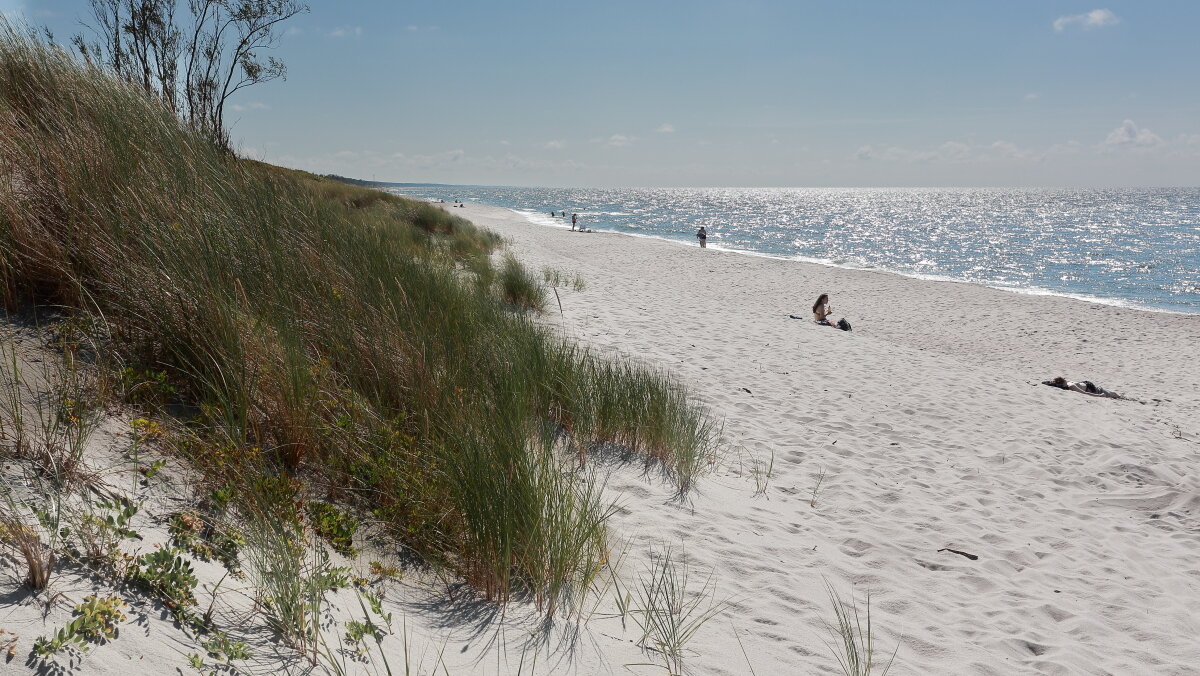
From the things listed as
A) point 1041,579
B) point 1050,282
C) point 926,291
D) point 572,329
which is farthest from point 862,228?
point 1041,579

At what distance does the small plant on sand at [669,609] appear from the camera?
8.18ft

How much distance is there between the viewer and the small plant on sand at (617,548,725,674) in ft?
8.18

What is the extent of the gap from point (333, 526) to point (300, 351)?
1.06 metres

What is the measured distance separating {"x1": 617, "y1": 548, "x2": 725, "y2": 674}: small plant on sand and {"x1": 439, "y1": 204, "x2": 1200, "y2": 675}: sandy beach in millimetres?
83

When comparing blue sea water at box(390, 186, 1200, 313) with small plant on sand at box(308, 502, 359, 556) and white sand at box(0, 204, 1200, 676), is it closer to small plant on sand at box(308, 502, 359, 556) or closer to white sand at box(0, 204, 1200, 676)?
white sand at box(0, 204, 1200, 676)

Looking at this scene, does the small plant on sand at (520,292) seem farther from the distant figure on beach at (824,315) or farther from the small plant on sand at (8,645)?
the small plant on sand at (8,645)

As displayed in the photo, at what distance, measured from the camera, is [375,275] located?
4.78 meters

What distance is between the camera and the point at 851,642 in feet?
7.95

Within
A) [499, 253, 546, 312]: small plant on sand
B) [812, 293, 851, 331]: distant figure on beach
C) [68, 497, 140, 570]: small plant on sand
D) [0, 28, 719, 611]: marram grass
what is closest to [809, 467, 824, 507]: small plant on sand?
[0, 28, 719, 611]: marram grass

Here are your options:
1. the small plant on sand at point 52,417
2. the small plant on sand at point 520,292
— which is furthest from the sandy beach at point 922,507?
the small plant on sand at point 52,417

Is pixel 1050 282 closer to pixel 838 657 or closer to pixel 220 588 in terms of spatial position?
pixel 838 657

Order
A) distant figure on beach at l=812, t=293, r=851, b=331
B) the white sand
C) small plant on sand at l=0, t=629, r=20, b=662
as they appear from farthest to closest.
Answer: distant figure on beach at l=812, t=293, r=851, b=331 → the white sand → small plant on sand at l=0, t=629, r=20, b=662

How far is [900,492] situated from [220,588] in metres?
4.60

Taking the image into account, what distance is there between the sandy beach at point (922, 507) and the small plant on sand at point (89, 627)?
1.46 m
